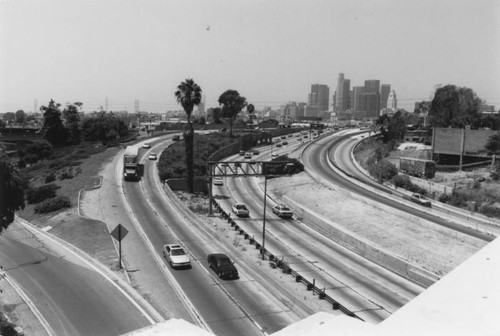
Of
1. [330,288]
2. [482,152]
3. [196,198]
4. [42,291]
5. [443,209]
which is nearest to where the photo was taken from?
[42,291]

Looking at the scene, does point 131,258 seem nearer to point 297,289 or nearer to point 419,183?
point 297,289

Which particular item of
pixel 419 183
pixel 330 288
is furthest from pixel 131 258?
pixel 419 183

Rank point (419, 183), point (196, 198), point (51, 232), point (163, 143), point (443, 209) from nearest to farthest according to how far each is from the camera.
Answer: point (51, 232) → point (443, 209) → point (196, 198) → point (419, 183) → point (163, 143)

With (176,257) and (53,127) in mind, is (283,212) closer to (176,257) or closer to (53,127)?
(176,257)

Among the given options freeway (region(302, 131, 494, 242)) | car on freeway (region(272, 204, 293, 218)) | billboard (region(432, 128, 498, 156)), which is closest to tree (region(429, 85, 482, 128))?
freeway (region(302, 131, 494, 242))

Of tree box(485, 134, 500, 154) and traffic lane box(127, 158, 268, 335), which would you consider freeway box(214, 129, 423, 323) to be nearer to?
traffic lane box(127, 158, 268, 335)

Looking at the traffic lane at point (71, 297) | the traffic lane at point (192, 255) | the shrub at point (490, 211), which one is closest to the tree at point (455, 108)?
the shrub at point (490, 211)

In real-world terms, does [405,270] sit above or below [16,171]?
below
